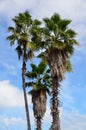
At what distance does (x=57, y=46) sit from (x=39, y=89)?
29.7 feet

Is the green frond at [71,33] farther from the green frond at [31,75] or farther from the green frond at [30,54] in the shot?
the green frond at [31,75]

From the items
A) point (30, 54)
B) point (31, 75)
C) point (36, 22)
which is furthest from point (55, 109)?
point (36, 22)

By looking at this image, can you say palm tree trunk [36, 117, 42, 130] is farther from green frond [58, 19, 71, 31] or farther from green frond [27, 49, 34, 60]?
green frond [58, 19, 71, 31]

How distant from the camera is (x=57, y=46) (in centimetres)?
3694

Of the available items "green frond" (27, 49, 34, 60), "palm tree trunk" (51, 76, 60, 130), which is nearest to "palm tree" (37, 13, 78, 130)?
"palm tree trunk" (51, 76, 60, 130)

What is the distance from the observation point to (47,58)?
37844mm

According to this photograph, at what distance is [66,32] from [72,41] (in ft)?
3.36

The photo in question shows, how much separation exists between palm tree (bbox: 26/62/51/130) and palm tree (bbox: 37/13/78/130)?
6.62 meters

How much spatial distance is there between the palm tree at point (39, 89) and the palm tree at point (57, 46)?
6617 millimetres

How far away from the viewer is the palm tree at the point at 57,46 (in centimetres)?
3659

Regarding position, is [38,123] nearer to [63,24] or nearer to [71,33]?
[71,33]

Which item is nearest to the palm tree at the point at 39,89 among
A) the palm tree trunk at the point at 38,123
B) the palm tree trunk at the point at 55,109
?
the palm tree trunk at the point at 38,123

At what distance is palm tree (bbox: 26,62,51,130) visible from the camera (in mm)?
43906

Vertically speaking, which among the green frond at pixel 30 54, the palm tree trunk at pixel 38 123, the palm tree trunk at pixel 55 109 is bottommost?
the palm tree trunk at pixel 55 109
